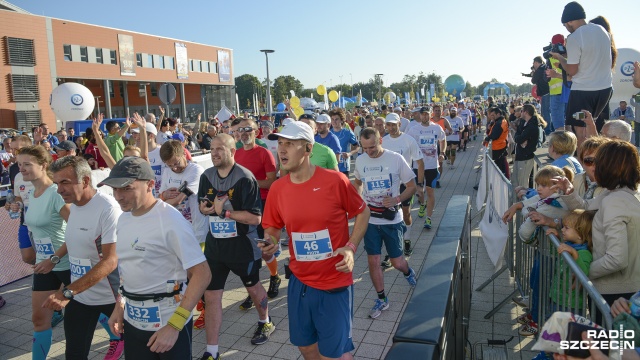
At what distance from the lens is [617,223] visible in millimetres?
2729

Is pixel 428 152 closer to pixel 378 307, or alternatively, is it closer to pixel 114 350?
pixel 378 307

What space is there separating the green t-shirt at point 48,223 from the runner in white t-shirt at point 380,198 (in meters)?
3.00

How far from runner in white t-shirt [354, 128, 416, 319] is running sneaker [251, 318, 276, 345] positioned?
3.72 ft

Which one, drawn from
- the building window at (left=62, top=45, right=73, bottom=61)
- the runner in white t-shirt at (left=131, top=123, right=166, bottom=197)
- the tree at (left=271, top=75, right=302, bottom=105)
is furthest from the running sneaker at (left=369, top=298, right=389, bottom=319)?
the tree at (left=271, top=75, right=302, bottom=105)

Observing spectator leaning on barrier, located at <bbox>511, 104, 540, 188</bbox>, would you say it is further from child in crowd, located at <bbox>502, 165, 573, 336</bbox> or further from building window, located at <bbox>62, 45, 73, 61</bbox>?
building window, located at <bbox>62, 45, 73, 61</bbox>

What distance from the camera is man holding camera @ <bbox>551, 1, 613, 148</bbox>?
502 cm

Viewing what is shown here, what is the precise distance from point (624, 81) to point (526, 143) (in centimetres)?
1417

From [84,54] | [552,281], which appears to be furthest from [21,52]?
[552,281]

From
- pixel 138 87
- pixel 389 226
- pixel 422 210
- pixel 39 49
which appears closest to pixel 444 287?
pixel 389 226

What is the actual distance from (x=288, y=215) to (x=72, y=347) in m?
2.10

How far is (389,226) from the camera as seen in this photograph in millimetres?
5137

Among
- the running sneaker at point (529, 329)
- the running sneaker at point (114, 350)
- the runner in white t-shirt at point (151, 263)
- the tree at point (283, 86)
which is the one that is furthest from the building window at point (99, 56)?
the tree at point (283, 86)

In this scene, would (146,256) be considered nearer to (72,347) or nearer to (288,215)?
(288,215)

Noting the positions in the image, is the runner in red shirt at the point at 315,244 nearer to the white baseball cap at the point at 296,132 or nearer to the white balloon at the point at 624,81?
the white baseball cap at the point at 296,132
